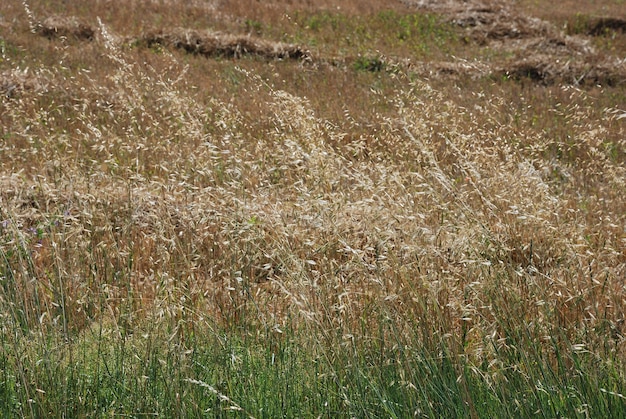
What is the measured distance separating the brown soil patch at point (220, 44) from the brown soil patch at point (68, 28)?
1.21m

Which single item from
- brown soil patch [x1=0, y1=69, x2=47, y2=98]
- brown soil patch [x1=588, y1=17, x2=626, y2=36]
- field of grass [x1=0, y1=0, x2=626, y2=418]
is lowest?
brown soil patch [x1=0, y1=69, x2=47, y2=98]

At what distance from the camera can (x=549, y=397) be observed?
259 centimetres

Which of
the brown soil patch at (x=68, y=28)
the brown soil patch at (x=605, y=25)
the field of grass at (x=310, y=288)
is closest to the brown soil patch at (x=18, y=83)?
the field of grass at (x=310, y=288)

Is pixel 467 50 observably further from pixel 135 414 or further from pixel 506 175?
pixel 135 414

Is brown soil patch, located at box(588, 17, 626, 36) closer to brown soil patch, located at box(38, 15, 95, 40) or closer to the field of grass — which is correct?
the field of grass

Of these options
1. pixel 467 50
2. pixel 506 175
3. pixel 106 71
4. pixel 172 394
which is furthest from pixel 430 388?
pixel 467 50

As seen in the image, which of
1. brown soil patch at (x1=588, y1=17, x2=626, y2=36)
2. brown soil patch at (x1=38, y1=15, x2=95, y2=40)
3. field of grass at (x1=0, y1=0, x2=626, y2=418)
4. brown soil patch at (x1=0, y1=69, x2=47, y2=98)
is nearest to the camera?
field of grass at (x1=0, y1=0, x2=626, y2=418)

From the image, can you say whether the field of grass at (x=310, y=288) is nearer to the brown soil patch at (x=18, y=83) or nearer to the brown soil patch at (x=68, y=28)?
the brown soil patch at (x=18, y=83)

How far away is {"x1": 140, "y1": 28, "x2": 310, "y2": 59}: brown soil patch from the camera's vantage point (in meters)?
14.6

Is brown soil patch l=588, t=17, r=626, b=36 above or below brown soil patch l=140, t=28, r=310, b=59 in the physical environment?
above

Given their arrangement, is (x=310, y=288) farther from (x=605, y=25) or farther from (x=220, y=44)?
(x=605, y=25)

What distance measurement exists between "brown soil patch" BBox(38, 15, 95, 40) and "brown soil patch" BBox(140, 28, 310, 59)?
1209 millimetres

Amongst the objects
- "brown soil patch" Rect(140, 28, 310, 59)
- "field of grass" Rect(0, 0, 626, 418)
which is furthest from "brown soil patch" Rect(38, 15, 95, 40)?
"field of grass" Rect(0, 0, 626, 418)

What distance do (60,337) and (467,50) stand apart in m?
14.6
